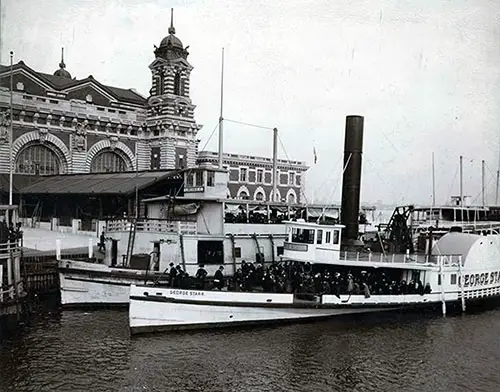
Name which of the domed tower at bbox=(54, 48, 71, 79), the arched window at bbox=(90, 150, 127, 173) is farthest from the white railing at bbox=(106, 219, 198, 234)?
the domed tower at bbox=(54, 48, 71, 79)

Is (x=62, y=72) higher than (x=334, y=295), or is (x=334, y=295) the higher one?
(x=62, y=72)

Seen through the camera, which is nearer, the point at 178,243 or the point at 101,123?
the point at 178,243

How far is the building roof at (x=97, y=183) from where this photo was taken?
99.7 ft

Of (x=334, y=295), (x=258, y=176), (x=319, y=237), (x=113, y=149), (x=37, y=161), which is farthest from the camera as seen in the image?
(x=258, y=176)

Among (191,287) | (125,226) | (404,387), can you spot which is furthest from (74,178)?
(404,387)

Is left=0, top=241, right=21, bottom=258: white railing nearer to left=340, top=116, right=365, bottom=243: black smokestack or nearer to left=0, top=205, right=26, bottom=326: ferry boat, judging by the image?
left=0, top=205, right=26, bottom=326: ferry boat

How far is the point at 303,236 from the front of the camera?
20.0 metres

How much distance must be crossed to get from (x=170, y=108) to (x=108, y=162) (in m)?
7.03

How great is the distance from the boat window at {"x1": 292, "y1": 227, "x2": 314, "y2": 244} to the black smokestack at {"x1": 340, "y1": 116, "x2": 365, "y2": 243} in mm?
2792

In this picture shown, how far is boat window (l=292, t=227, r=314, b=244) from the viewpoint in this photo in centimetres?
1983

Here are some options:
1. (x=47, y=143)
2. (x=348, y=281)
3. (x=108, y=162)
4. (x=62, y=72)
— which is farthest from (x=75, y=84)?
(x=348, y=281)

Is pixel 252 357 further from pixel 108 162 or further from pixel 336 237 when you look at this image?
pixel 108 162

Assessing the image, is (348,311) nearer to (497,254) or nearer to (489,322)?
(489,322)

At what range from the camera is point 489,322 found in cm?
1991
